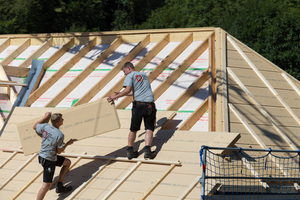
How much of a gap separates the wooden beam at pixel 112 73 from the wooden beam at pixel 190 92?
75.2 inches

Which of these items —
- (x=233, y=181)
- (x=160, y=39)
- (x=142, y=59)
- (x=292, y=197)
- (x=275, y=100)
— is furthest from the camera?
(x=160, y=39)

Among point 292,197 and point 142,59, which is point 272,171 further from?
point 142,59

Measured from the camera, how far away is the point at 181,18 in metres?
25.9

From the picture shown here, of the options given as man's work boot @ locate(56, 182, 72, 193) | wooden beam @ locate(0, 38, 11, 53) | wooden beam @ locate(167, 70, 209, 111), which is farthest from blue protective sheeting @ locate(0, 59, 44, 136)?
wooden beam @ locate(167, 70, 209, 111)

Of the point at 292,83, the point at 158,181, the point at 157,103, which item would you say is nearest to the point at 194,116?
the point at 157,103

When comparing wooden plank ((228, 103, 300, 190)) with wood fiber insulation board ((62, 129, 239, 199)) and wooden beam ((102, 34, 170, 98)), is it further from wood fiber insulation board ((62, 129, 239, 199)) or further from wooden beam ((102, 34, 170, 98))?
wooden beam ((102, 34, 170, 98))

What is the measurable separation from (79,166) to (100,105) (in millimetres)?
1082

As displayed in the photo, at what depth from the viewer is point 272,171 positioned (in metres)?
7.29

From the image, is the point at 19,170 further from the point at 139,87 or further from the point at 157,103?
the point at 157,103

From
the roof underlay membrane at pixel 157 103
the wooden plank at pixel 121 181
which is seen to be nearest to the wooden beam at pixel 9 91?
the roof underlay membrane at pixel 157 103

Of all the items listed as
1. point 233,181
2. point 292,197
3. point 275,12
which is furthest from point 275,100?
point 275,12

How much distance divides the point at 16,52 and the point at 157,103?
196 inches

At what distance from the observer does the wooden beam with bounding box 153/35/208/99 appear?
9.18 metres

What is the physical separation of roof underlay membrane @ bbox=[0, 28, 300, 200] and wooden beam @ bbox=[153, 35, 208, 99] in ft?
0.07
